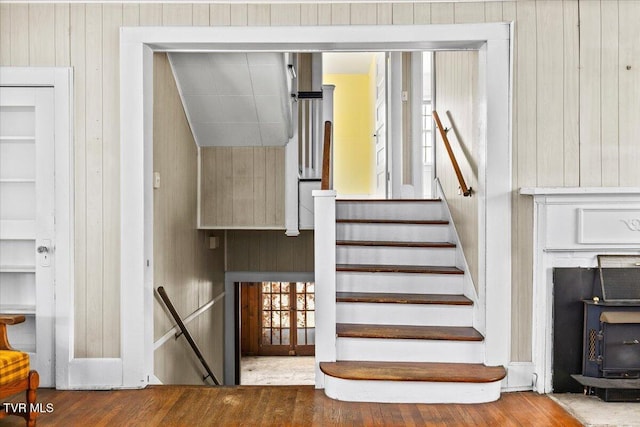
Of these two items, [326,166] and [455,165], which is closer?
[326,166]

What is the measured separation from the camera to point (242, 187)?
477 centimetres

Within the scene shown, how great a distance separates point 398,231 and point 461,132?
1.01 metres

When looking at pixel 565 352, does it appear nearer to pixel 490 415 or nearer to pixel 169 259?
pixel 490 415

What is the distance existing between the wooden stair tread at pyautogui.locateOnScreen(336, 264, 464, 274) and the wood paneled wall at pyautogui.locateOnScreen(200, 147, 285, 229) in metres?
0.96

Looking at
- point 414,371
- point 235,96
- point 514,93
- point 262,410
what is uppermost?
point 235,96

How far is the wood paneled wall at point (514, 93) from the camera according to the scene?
3242 mm

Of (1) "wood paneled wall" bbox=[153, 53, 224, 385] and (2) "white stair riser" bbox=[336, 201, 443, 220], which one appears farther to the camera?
(2) "white stair riser" bbox=[336, 201, 443, 220]

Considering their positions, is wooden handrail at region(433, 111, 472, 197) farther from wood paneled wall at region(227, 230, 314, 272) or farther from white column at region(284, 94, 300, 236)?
wood paneled wall at region(227, 230, 314, 272)

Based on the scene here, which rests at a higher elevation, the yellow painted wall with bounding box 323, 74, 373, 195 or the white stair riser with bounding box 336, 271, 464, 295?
the yellow painted wall with bounding box 323, 74, 373, 195

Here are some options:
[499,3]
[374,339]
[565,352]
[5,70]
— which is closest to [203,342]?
[374,339]

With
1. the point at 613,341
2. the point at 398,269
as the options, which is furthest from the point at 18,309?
the point at 613,341

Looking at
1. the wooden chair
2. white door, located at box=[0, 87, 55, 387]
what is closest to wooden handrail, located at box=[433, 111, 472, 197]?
white door, located at box=[0, 87, 55, 387]

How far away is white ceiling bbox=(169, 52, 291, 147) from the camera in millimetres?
3816

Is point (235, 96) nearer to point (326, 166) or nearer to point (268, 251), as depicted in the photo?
point (326, 166)
